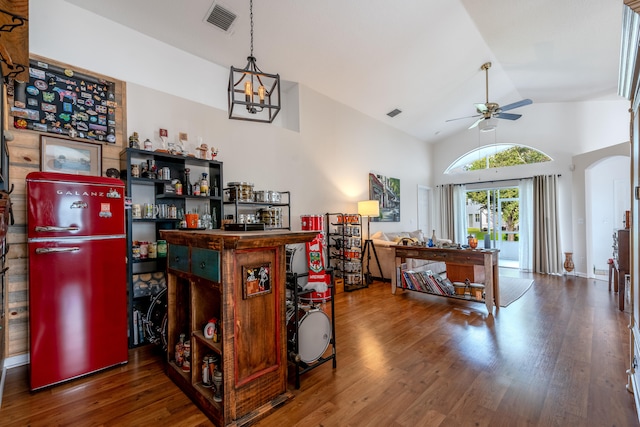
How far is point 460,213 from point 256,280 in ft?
24.8

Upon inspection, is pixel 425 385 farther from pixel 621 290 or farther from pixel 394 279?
pixel 621 290

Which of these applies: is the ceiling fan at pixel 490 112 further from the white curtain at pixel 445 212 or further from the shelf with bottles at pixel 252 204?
the shelf with bottles at pixel 252 204

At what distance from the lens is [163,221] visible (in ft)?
9.77

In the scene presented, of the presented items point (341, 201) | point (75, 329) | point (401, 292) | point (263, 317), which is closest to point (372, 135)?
point (341, 201)

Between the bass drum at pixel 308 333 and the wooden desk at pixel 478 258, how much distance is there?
2400 millimetres

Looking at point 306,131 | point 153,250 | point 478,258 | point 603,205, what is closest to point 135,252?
point 153,250

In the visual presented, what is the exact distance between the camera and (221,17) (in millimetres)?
3111

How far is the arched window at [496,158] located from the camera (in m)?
6.77

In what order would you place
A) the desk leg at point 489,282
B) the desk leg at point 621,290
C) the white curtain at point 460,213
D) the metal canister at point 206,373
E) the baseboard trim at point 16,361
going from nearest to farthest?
the metal canister at point 206,373 < the baseboard trim at point 16,361 < the desk leg at point 489,282 < the desk leg at point 621,290 < the white curtain at point 460,213

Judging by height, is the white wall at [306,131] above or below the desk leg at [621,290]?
Result: above

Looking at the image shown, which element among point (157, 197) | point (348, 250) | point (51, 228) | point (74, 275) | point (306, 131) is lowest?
point (348, 250)

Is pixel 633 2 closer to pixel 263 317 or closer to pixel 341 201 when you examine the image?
pixel 263 317

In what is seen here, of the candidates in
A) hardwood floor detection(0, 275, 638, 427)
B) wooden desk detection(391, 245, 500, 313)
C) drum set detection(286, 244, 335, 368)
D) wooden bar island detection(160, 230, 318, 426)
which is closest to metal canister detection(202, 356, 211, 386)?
wooden bar island detection(160, 230, 318, 426)

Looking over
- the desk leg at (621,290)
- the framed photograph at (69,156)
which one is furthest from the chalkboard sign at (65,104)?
the desk leg at (621,290)
